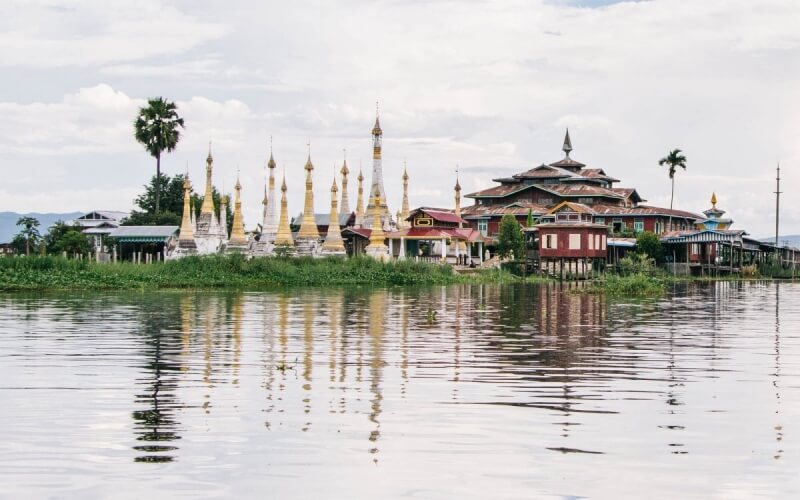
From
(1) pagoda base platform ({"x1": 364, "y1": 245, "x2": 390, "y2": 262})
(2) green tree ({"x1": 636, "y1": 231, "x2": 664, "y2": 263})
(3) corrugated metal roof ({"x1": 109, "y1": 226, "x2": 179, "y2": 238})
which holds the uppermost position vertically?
(3) corrugated metal roof ({"x1": 109, "y1": 226, "x2": 179, "y2": 238})

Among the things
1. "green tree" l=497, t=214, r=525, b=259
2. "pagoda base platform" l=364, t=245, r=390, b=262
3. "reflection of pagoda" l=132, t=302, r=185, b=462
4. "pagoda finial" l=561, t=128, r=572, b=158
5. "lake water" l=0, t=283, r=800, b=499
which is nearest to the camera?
"lake water" l=0, t=283, r=800, b=499

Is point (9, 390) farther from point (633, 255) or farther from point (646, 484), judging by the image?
point (633, 255)

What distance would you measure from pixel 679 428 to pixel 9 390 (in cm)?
889

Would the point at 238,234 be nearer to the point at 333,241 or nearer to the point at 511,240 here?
the point at 333,241

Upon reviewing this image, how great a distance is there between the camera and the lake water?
10.6m

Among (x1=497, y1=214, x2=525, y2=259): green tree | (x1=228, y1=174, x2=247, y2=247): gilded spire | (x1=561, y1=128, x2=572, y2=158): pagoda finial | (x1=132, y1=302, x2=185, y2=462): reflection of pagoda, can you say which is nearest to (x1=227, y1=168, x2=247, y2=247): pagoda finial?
(x1=228, y1=174, x2=247, y2=247): gilded spire

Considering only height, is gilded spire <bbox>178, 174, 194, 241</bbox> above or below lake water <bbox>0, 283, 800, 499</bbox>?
above

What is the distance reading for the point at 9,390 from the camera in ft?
53.1

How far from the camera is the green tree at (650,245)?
81625 millimetres

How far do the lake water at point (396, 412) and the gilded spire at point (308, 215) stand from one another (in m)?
46.8

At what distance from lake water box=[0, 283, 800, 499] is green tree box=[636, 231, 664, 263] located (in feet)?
177

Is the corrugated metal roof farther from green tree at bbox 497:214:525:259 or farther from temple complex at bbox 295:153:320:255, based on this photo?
green tree at bbox 497:214:525:259

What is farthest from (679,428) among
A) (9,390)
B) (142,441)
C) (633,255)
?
(633,255)

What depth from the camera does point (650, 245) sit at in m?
81.6
